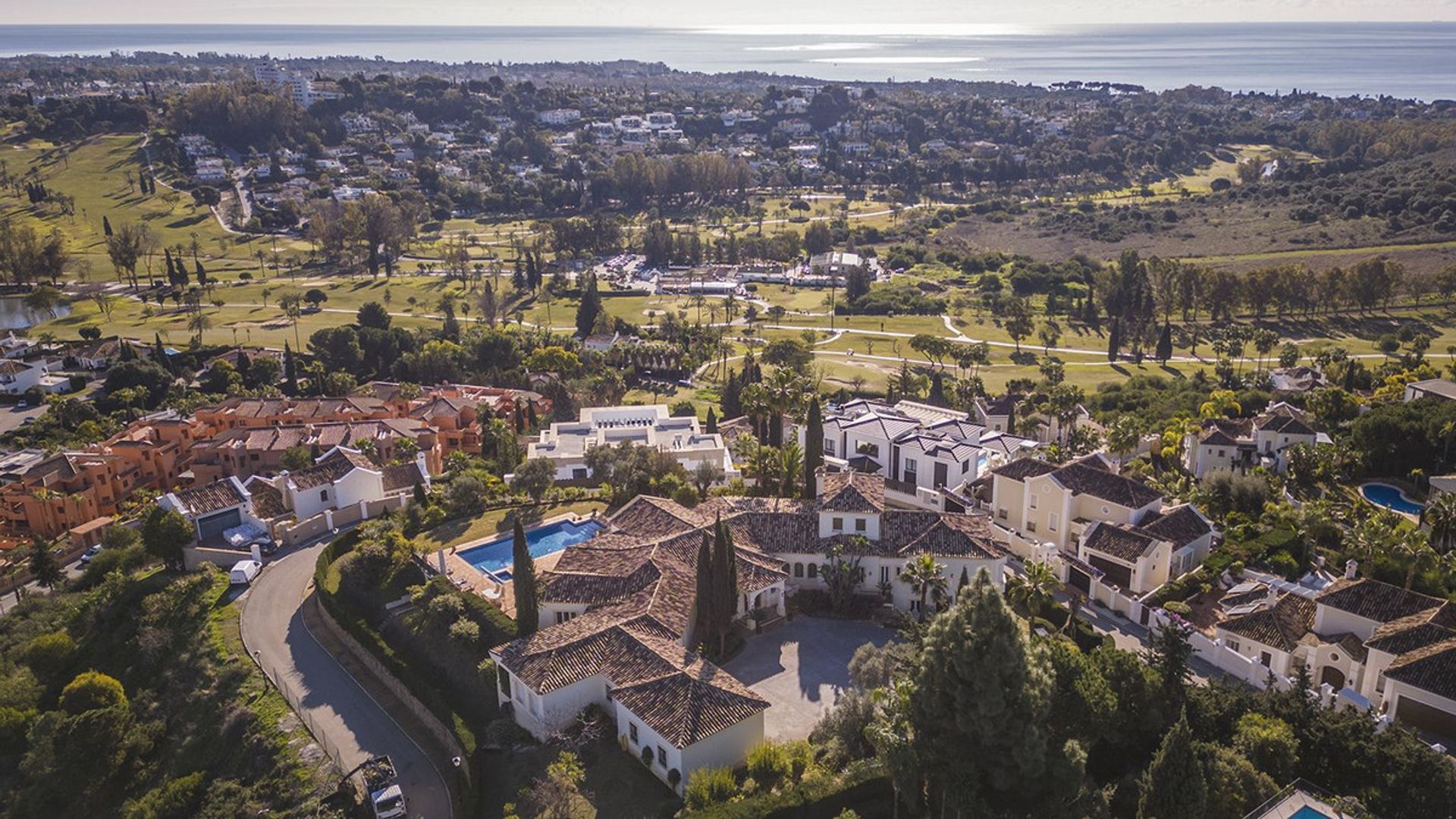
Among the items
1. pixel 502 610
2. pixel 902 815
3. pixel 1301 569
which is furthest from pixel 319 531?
pixel 1301 569

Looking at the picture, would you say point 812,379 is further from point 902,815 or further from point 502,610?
point 902,815

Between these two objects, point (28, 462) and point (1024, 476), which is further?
point (28, 462)

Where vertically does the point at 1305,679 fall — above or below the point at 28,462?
above

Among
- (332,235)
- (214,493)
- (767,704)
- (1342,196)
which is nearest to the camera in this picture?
(767,704)

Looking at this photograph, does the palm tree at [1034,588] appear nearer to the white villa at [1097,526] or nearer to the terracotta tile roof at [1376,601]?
the white villa at [1097,526]

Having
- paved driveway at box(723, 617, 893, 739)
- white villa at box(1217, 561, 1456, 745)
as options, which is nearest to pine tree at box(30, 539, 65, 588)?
paved driveway at box(723, 617, 893, 739)

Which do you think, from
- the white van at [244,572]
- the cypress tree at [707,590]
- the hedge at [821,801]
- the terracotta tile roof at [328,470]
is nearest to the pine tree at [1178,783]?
the hedge at [821,801]
